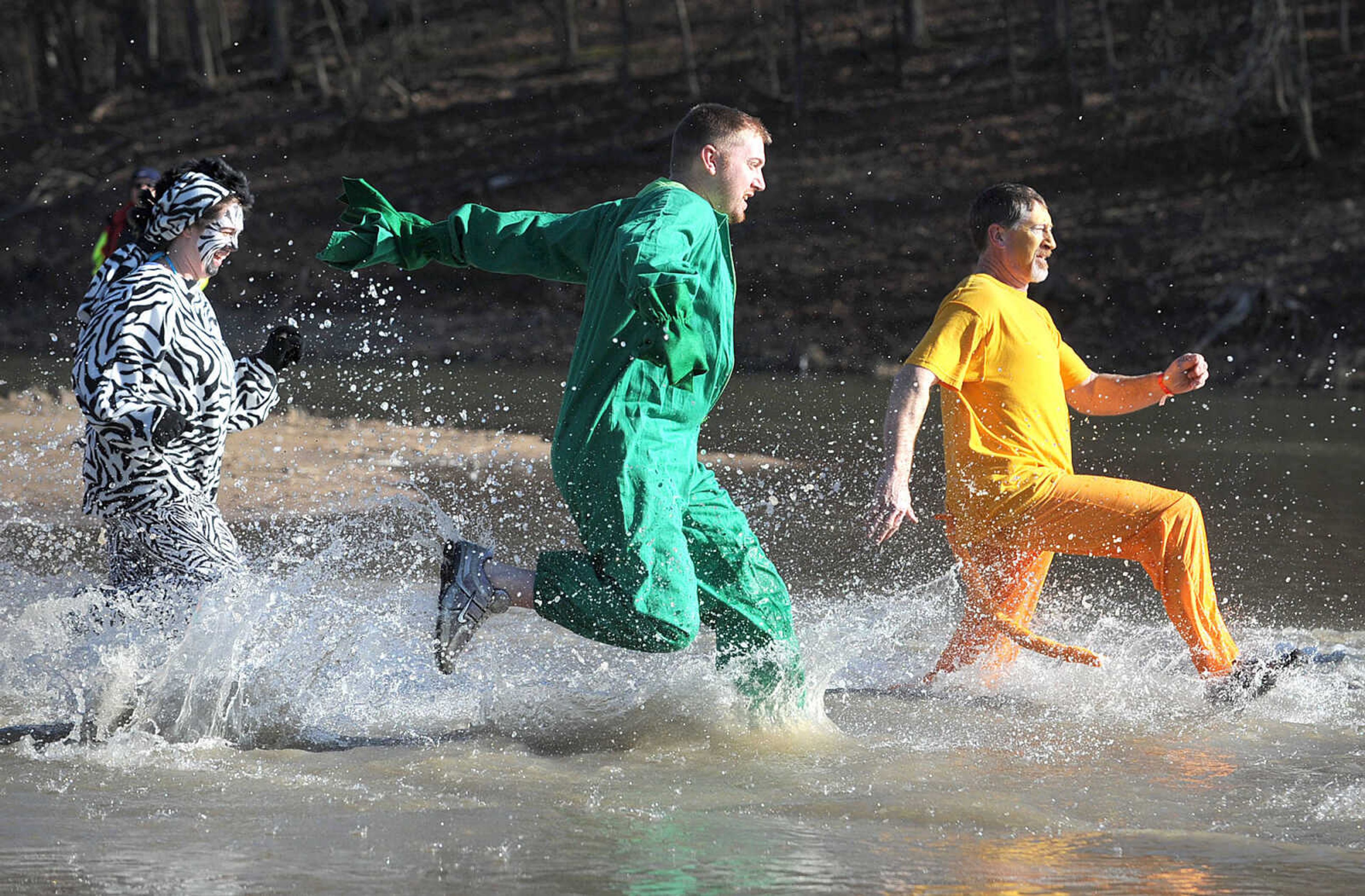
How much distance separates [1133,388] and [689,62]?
30.5 meters

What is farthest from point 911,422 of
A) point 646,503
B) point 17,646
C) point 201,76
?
point 201,76

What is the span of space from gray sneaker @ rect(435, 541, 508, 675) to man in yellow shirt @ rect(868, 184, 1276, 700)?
1285mm

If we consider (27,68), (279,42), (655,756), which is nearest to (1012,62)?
(279,42)

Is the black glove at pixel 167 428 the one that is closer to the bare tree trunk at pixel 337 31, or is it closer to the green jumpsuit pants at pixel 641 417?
the green jumpsuit pants at pixel 641 417

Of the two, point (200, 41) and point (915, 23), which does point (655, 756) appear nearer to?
point (915, 23)

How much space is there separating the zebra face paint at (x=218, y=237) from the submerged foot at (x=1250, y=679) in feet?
11.3

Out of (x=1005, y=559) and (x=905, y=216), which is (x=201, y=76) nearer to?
(x=905, y=216)

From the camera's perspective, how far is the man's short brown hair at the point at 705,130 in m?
4.80

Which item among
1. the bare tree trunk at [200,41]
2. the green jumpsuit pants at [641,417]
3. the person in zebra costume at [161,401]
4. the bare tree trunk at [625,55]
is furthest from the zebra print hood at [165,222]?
the bare tree trunk at [200,41]

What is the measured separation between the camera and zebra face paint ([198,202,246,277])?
17.4 feet

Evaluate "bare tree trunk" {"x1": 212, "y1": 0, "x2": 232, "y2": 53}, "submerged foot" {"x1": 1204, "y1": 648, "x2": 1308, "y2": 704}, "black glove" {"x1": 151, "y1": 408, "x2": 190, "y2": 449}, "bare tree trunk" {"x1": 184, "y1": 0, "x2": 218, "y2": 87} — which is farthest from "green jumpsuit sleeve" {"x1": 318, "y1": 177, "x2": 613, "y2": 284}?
"bare tree trunk" {"x1": 212, "y1": 0, "x2": 232, "y2": 53}

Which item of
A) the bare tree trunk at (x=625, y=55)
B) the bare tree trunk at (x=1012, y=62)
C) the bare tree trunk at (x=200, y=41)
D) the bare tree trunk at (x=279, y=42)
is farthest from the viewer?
the bare tree trunk at (x=200, y=41)

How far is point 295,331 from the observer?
222 inches

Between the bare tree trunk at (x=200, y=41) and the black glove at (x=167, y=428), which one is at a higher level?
the bare tree trunk at (x=200, y=41)
